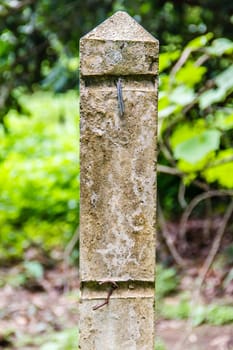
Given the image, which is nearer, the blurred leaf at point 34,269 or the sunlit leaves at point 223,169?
the sunlit leaves at point 223,169

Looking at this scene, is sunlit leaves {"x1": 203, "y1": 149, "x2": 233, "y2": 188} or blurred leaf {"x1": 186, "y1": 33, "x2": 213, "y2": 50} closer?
blurred leaf {"x1": 186, "y1": 33, "x2": 213, "y2": 50}

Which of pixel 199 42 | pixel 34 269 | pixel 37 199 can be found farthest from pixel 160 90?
pixel 37 199

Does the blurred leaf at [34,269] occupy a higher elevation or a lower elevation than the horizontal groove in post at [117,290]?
lower

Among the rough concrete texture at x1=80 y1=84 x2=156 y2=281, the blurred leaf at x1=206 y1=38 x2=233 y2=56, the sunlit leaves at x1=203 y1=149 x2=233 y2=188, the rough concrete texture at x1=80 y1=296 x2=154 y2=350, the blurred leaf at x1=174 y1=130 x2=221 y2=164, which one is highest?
the blurred leaf at x1=206 y1=38 x2=233 y2=56

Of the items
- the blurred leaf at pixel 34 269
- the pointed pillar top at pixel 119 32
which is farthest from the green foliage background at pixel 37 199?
the pointed pillar top at pixel 119 32

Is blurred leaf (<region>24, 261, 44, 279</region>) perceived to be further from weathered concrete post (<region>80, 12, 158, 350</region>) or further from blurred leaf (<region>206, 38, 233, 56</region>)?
weathered concrete post (<region>80, 12, 158, 350</region>)

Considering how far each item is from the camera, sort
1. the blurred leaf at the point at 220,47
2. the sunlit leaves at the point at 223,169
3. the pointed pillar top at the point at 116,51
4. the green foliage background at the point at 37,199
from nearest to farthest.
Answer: the pointed pillar top at the point at 116,51 → the blurred leaf at the point at 220,47 → the sunlit leaves at the point at 223,169 → the green foliage background at the point at 37,199

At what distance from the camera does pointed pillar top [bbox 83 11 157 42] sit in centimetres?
139

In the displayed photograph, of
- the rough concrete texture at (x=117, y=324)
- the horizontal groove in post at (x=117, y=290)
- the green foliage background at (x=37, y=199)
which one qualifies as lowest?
the green foliage background at (x=37, y=199)

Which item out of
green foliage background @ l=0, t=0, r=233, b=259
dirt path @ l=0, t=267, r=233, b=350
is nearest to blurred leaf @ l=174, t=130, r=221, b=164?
green foliage background @ l=0, t=0, r=233, b=259

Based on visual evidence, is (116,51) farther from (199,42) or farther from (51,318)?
(51,318)

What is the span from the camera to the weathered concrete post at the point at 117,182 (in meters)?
1.39

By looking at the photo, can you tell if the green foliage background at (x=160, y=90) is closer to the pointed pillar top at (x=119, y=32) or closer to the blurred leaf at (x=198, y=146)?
the blurred leaf at (x=198, y=146)

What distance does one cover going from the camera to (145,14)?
3.46m
